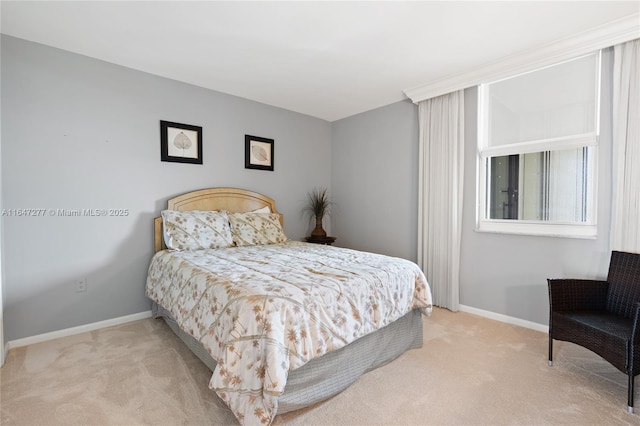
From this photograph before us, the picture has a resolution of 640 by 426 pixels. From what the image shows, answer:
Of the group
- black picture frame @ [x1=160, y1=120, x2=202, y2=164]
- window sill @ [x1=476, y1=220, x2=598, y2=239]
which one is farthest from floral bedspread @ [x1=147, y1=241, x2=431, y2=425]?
window sill @ [x1=476, y1=220, x2=598, y2=239]

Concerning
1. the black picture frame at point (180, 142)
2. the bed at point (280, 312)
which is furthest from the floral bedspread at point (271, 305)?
the black picture frame at point (180, 142)

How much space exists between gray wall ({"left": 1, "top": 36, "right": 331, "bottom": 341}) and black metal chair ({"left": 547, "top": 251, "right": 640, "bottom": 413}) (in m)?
3.45

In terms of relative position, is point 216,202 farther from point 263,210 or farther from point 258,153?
point 258,153

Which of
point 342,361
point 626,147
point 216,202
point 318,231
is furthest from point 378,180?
point 342,361

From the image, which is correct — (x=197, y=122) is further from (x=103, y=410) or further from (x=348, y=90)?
(x=103, y=410)

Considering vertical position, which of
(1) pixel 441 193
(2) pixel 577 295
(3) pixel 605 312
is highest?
(1) pixel 441 193

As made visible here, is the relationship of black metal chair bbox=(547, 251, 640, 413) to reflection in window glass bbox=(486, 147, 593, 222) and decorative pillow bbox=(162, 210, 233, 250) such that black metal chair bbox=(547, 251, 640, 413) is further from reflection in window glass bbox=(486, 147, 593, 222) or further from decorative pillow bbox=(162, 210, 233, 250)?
decorative pillow bbox=(162, 210, 233, 250)

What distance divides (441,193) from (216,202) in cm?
256

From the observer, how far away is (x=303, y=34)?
2387 millimetres

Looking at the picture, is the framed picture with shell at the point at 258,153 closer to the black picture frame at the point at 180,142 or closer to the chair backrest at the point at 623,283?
the black picture frame at the point at 180,142

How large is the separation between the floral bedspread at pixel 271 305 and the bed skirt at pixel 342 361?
0.11 metres

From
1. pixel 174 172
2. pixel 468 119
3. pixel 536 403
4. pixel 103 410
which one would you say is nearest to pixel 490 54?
pixel 468 119

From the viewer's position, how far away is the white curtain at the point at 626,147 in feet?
7.39

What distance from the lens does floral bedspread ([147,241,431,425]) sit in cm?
145
